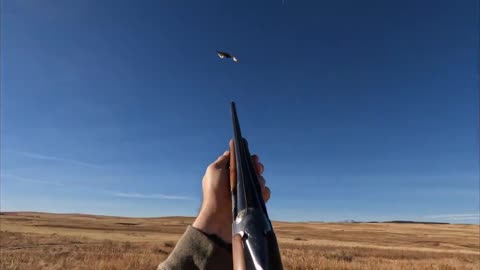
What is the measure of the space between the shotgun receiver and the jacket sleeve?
233 mm

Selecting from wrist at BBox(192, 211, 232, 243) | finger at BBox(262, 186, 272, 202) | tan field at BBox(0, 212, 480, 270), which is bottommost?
tan field at BBox(0, 212, 480, 270)

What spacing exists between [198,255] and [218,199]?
22 cm

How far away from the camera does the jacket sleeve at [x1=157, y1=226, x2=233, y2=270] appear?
1.17 metres

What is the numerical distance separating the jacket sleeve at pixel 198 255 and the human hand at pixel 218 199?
0.04 m

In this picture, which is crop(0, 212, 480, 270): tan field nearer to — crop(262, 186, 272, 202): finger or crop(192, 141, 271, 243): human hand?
crop(192, 141, 271, 243): human hand

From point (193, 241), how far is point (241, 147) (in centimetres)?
34

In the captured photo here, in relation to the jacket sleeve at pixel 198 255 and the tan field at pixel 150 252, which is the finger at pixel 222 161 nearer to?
the jacket sleeve at pixel 198 255

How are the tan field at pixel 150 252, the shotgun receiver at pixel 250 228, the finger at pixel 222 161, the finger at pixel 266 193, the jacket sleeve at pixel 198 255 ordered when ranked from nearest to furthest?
1. the shotgun receiver at pixel 250 228
2. the jacket sleeve at pixel 198 255
3. the finger at pixel 266 193
4. the finger at pixel 222 161
5. the tan field at pixel 150 252

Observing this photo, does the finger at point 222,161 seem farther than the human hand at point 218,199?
Yes

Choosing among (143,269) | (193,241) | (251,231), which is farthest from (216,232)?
(143,269)

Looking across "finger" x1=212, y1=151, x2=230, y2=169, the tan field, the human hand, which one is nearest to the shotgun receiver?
the human hand

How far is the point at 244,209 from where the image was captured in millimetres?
895

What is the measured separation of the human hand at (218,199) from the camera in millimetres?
1257

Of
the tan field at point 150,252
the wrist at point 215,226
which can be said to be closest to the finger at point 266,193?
the wrist at point 215,226
